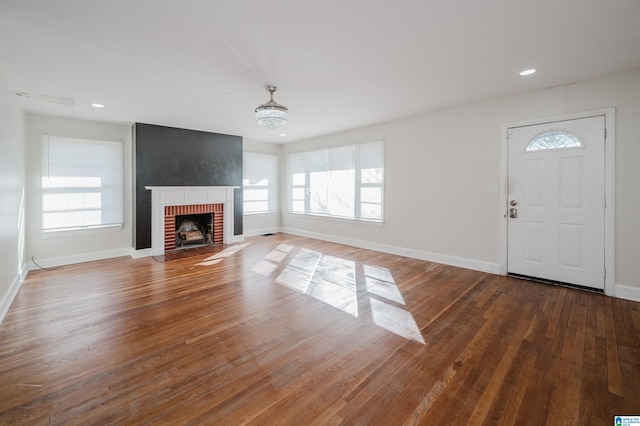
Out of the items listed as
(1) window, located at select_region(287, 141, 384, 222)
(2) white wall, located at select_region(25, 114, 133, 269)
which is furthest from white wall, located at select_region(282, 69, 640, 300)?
(2) white wall, located at select_region(25, 114, 133, 269)

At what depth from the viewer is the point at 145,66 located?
2953 millimetres

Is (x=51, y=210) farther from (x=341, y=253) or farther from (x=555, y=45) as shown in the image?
(x=555, y=45)

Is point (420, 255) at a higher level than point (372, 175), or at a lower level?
lower

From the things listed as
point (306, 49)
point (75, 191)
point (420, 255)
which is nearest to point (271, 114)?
point (306, 49)

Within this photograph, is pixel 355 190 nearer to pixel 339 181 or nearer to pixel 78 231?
pixel 339 181

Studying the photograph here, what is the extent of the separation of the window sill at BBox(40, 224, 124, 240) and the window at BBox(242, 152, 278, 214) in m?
2.81

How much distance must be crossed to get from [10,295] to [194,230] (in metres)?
3.31

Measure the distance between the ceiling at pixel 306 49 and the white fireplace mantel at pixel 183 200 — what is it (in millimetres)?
1935

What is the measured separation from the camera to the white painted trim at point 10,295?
2.82 metres

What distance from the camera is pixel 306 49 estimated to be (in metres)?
2.63

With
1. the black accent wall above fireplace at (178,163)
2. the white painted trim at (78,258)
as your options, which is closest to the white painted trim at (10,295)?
the white painted trim at (78,258)

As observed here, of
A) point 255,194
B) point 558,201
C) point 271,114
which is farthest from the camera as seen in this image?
point 255,194

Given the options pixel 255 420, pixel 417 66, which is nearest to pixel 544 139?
pixel 417 66

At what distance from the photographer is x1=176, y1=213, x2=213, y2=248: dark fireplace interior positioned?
6.13 meters
